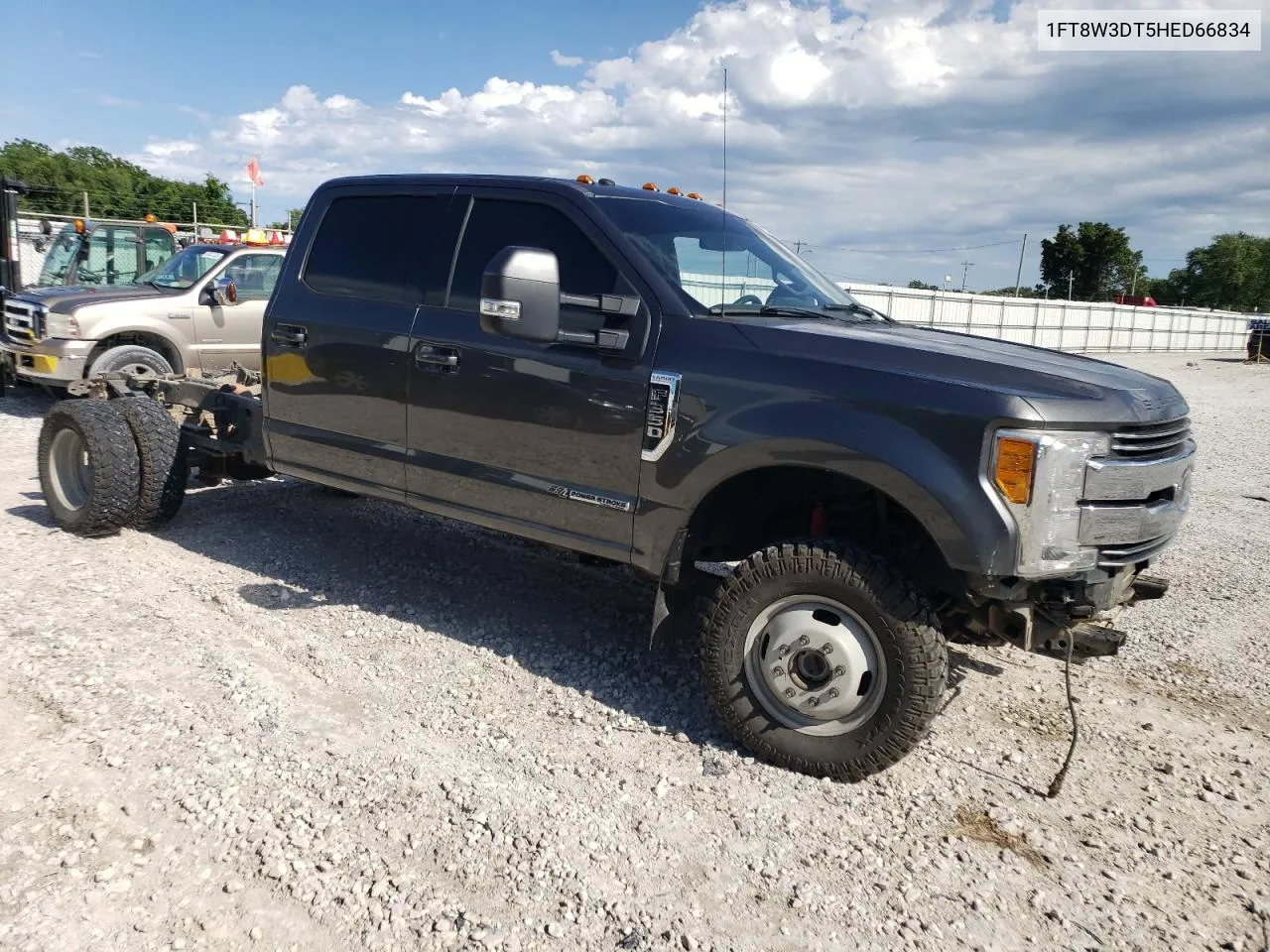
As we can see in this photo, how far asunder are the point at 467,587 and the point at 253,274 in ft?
24.7

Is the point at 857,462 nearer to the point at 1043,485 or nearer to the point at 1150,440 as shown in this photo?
the point at 1043,485

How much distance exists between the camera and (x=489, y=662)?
4383 millimetres

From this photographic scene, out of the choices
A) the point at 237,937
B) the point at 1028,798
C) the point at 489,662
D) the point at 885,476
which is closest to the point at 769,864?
the point at 1028,798

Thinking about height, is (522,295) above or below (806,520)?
above

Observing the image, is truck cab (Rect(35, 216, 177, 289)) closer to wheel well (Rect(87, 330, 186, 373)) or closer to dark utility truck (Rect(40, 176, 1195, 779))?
wheel well (Rect(87, 330, 186, 373))

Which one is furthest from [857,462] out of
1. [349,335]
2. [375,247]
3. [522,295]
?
[375,247]

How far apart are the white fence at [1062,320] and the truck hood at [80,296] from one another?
13.0 meters

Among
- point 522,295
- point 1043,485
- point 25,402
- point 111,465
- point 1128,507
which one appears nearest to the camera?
point 1043,485

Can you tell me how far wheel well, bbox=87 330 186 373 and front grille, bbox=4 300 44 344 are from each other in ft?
2.04

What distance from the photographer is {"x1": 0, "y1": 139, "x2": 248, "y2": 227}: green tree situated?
1906 inches

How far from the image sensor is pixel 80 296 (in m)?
10.5

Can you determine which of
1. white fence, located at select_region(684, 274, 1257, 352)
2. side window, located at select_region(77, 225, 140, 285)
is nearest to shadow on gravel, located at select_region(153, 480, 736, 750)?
side window, located at select_region(77, 225, 140, 285)

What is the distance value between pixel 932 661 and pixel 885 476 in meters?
0.64

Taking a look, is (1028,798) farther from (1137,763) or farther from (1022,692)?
(1022,692)
